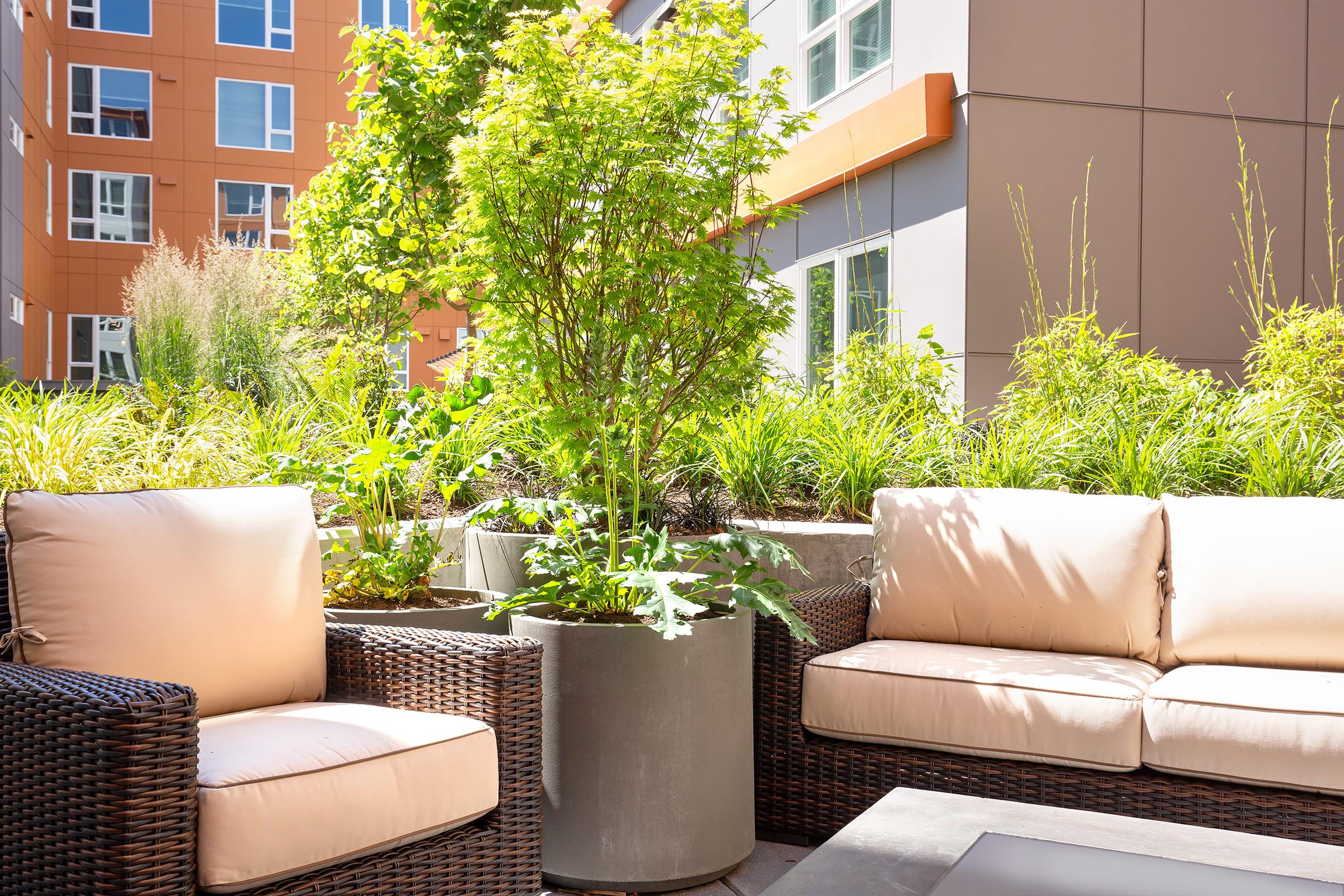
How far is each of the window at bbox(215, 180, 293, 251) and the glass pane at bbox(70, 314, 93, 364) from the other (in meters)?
2.96

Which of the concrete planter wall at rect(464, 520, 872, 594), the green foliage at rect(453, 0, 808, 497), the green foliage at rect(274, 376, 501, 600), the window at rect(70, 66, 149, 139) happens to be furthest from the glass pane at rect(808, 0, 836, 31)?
the window at rect(70, 66, 149, 139)

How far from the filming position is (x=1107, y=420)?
12.5ft

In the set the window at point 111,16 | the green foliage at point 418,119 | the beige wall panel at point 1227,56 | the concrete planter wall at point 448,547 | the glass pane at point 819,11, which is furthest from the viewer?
the window at point 111,16

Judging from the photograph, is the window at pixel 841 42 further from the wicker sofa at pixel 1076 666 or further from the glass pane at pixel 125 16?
the glass pane at pixel 125 16

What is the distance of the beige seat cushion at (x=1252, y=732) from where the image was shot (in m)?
2.19

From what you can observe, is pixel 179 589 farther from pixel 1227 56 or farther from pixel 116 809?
pixel 1227 56

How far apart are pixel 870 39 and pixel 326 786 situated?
708cm

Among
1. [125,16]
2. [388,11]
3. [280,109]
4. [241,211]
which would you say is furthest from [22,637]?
[388,11]

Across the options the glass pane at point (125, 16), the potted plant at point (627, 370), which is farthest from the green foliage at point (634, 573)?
the glass pane at point (125, 16)

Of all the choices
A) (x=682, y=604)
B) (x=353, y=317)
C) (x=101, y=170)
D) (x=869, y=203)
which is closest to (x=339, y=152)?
(x=353, y=317)

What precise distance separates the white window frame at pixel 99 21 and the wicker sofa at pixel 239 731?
20.8 m

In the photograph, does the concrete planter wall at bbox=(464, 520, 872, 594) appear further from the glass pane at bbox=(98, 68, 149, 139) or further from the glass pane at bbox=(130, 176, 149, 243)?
the glass pane at bbox=(98, 68, 149, 139)

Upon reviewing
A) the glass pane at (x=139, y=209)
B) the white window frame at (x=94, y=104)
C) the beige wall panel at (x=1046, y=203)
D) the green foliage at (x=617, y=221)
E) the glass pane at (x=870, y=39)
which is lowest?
the green foliage at (x=617, y=221)

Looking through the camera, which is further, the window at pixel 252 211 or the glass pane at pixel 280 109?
the glass pane at pixel 280 109
